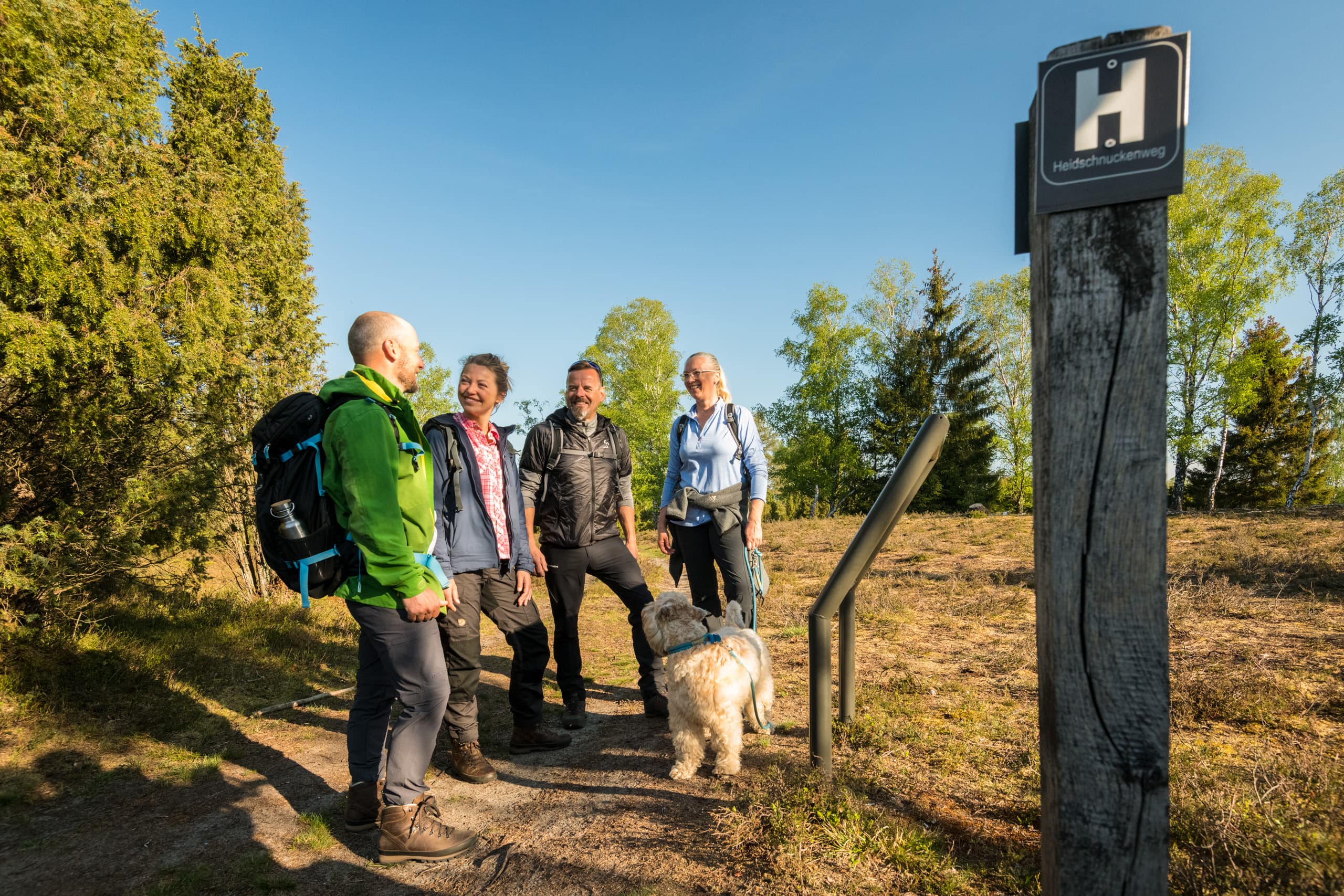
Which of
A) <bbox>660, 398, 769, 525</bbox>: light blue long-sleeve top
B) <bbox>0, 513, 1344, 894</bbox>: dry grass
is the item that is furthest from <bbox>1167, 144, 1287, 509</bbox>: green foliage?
<bbox>660, 398, 769, 525</bbox>: light blue long-sleeve top

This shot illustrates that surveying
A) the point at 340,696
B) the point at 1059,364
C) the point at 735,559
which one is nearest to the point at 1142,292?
the point at 1059,364

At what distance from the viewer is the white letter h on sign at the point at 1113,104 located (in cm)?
150

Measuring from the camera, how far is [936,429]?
2.45 metres

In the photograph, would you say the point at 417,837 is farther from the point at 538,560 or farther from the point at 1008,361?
the point at 1008,361

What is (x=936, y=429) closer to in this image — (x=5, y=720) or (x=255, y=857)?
(x=255, y=857)

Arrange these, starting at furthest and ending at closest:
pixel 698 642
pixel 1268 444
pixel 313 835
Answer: pixel 1268 444, pixel 698 642, pixel 313 835

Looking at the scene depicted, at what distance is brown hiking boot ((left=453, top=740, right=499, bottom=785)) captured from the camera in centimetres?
370

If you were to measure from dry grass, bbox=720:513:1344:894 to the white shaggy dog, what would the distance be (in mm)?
291

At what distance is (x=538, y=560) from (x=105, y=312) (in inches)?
143

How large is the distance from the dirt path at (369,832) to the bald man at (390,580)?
0.19 meters

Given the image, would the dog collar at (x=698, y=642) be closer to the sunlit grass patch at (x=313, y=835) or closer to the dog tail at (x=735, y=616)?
the dog tail at (x=735, y=616)

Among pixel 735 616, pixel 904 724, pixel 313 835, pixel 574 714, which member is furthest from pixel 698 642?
pixel 313 835

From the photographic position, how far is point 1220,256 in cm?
2209

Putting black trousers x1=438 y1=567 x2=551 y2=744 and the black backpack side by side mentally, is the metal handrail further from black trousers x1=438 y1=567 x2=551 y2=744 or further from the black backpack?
the black backpack
